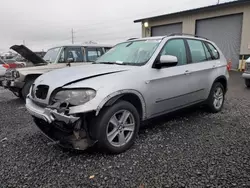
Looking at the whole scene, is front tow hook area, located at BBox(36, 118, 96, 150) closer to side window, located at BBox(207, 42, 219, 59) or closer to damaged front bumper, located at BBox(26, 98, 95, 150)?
damaged front bumper, located at BBox(26, 98, 95, 150)

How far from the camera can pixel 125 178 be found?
8.48ft

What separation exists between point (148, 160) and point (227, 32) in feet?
43.3

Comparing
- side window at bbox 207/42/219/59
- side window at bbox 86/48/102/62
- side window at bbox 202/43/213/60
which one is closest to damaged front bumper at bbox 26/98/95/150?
side window at bbox 202/43/213/60

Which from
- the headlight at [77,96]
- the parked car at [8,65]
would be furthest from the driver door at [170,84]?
the parked car at [8,65]

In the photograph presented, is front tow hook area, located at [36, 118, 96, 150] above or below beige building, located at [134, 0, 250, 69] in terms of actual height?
below

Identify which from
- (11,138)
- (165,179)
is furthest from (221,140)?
(11,138)

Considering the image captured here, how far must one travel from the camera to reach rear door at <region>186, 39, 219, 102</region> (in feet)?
14.3

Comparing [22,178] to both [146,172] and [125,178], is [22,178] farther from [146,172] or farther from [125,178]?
[146,172]

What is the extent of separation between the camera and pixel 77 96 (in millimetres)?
2842

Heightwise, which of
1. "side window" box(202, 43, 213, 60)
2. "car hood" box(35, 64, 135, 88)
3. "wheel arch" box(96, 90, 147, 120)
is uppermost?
"side window" box(202, 43, 213, 60)

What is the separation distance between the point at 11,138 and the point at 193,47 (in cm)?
384

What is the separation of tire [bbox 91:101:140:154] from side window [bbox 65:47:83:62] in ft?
16.0

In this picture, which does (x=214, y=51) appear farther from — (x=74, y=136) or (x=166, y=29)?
(x=166, y=29)

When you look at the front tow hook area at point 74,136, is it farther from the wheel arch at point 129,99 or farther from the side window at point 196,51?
the side window at point 196,51
